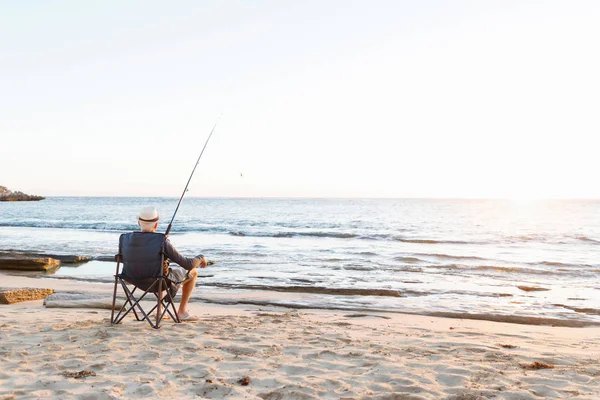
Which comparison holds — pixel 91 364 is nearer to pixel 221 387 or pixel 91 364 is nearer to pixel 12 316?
pixel 221 387

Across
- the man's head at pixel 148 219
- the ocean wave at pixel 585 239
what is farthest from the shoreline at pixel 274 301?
the ocean wave at pixel 585 239

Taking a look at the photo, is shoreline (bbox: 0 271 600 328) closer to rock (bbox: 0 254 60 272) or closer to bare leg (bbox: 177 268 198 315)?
rock (bbox: 0 254 60 272)

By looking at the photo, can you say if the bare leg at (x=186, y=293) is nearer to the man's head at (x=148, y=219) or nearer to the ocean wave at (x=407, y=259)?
the man's head at (x=148, y=219)

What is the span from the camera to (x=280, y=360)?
439cm

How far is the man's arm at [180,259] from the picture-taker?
17.9 ft

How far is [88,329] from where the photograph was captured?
5297 millimetres

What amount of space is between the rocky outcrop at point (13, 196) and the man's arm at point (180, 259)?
9870 cm

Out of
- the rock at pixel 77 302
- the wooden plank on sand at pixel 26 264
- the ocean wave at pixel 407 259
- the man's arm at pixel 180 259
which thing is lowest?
the ocean wave at pixel 407 259

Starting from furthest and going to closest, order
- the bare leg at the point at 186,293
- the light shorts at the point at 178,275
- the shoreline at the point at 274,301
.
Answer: the shoreline at the point at 274,301 → the bare leg at the point at 186,293 → the light shorts at the point at 178,275

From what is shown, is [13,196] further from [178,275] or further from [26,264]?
[178,275]

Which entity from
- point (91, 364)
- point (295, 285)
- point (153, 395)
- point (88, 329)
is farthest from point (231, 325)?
point (295, 285)

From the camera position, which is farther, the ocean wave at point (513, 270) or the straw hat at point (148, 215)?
the ocean wave at point (513, 270)

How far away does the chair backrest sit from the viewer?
214 inches

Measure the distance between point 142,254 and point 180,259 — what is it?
1.34 ft
